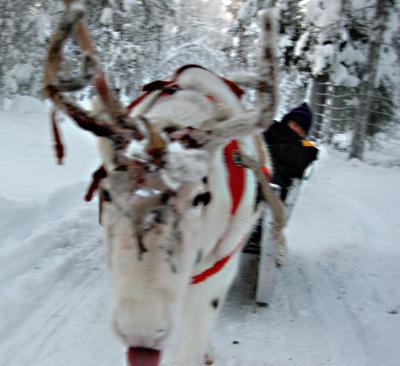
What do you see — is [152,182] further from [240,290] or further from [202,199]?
[240,290]

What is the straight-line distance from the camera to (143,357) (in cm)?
178

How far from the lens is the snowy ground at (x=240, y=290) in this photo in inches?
141

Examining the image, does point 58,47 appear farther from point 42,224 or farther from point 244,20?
point 244,20

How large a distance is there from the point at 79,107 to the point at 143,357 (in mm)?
1020

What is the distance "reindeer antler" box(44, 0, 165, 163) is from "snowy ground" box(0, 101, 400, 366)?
2.13 m

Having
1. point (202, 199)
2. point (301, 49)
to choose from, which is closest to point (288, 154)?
point (202, 199)

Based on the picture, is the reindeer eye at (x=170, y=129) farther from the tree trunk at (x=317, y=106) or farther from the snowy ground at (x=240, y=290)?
the tree trunk at (x=317, y=106)

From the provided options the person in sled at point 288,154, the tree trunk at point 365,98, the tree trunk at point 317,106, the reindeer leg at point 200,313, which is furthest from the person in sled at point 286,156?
the tree trunk at point 317,106

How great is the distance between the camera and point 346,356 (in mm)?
3641

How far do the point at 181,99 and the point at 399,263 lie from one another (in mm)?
4207

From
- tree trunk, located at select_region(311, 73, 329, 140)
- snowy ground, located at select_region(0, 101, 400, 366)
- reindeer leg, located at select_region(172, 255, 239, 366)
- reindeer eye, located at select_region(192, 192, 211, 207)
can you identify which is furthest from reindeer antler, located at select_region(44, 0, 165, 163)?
tree trunk, located at select_region(311, 73, 329, 140)

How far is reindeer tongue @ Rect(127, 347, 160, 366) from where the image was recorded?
175 centimetres

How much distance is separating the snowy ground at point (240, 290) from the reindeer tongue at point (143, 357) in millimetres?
1707

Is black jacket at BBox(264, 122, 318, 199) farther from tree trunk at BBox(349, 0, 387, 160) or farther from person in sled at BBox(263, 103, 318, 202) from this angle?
tree trunk at BBox(349, 0, 387, 160)
